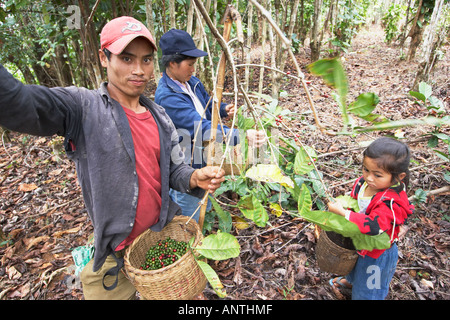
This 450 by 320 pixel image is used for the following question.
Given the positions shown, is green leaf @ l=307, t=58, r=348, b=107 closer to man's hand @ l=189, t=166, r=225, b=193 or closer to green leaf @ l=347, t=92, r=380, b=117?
green leaf @ l=347, t=92, r=380, b=117

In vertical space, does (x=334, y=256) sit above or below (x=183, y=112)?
below

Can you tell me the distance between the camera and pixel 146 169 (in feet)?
4.69

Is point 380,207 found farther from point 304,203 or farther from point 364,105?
point 364,105

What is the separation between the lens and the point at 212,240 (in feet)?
4.19

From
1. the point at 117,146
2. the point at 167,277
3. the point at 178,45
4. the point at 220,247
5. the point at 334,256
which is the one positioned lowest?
the point at 334,256

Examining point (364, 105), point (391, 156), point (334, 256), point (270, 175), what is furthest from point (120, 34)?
point (334, 256)

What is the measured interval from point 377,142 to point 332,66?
1.01 metres

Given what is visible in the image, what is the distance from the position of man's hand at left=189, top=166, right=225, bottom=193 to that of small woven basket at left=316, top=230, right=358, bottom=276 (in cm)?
94

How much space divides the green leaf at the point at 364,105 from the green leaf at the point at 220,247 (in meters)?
0.78

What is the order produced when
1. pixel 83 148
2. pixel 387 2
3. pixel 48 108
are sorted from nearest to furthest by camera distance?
pixel 48 108 → pixel 83 148 → pixel 387 2

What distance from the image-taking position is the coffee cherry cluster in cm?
156

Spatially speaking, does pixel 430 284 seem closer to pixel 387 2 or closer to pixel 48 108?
pixel 48 108

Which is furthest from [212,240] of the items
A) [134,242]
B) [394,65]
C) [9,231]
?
[394,65]

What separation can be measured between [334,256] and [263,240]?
898 millimetres
